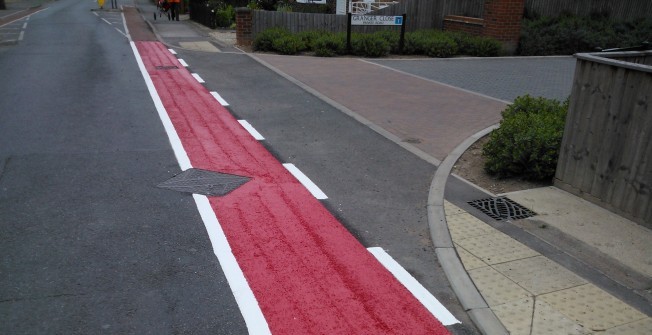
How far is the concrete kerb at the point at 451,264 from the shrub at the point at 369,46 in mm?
11517

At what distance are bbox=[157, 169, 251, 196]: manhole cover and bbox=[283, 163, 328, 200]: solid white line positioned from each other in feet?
2.28

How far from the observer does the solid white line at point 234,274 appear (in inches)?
174

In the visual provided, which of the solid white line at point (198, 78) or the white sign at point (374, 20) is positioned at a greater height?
the white sign at point (374, 20)

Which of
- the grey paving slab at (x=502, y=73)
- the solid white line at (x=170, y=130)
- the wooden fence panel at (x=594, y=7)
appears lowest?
the solid white line at (x=170, y=130)

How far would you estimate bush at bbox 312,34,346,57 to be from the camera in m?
A: 18.6

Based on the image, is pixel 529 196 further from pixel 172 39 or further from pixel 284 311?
pixel 172 39

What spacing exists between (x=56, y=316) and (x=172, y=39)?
19.6 meters

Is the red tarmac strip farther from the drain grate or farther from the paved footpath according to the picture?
the drain grate

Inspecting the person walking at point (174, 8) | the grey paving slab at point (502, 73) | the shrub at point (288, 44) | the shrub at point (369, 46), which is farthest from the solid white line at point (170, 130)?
the person walking at point (174, 8)

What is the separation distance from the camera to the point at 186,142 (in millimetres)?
8977

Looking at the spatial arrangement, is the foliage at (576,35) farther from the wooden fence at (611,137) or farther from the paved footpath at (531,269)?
the wooden fence at (611,137)

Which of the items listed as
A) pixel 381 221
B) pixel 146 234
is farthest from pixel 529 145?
pixel 146 234

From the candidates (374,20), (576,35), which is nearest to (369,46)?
(374,20)

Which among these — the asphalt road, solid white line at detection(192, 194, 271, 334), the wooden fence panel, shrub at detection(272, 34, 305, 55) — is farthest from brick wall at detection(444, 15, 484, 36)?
solid white line at detection(192, 194, 271, 334)
